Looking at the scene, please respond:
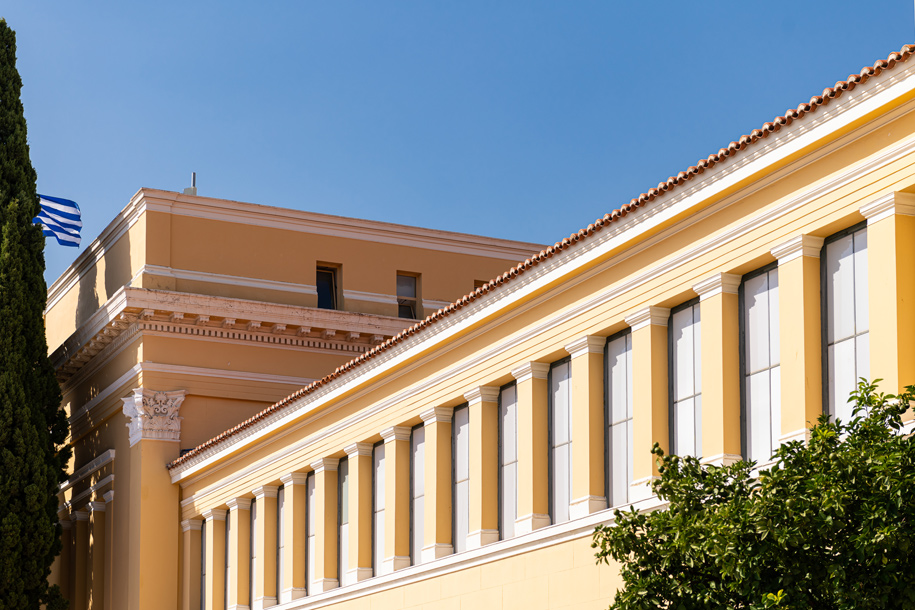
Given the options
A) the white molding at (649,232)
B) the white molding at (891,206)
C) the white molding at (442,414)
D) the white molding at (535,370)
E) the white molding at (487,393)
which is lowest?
the white molding at (442,414)

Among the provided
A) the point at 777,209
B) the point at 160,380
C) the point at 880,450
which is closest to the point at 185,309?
the point at 160,380

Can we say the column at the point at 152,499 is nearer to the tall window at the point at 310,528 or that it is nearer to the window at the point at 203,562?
the window at the point at 203,562

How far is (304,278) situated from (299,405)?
10.3m

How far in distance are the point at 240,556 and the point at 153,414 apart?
238 inches

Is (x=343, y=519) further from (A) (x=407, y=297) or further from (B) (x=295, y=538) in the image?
(A) (x=407, y=297)

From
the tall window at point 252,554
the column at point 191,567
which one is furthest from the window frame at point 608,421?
the column at point 191,567

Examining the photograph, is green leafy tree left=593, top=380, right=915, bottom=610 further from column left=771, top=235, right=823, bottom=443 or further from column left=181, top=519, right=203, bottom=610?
column left=181, top=519, right=203, bottom=610

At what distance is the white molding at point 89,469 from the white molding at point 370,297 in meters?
7.53

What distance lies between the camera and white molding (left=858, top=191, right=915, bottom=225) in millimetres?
15297

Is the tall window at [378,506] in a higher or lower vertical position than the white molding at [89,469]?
lower

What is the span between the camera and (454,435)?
953 inches

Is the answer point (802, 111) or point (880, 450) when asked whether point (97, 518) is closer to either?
point (802, 111)

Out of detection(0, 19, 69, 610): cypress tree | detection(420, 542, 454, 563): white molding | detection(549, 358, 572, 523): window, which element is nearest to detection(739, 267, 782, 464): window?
detection(549, 358, 572, 523): window

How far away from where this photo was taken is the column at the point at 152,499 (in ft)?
113
